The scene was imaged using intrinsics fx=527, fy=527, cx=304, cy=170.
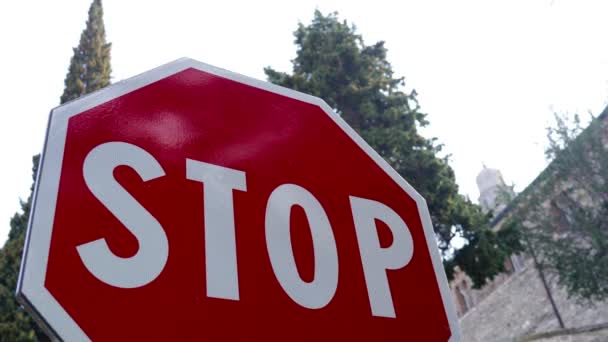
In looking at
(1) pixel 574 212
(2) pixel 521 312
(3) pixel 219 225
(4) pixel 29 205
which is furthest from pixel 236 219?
(2) pixel 521 312

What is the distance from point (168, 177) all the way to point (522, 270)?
29.3 m

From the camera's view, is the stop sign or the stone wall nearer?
the stop sign

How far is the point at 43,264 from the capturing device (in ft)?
2.69

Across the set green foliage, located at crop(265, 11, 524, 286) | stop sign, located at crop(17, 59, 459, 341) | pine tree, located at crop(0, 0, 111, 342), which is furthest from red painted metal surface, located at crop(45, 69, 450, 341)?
green foliage, located at crop(265, 11, 524, 286)

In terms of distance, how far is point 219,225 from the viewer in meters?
1.06

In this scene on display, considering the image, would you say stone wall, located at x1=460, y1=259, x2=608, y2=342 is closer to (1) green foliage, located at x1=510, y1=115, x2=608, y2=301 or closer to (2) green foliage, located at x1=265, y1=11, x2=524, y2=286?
(1) green foliage, located at x1=510, y1=115, x2=608, y2=301

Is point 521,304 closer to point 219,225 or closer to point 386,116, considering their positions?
point 386,116

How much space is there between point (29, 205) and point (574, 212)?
637 inches

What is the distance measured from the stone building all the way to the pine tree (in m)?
11.4

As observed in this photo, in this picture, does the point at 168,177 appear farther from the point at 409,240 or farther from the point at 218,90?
the point at 409,240

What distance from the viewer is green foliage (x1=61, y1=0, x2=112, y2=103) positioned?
55.2 feet

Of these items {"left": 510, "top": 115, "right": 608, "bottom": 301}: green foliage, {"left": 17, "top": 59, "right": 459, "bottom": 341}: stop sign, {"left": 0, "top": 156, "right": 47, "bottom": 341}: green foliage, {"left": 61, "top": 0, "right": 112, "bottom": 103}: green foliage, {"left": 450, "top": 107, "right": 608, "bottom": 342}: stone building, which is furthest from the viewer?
{"left": 450, "top": 107, "right": 608, "bottom": 342}: stone building

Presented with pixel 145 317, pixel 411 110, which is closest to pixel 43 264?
pixel 145 317

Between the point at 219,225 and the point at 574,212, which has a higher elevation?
the point at 574,212
